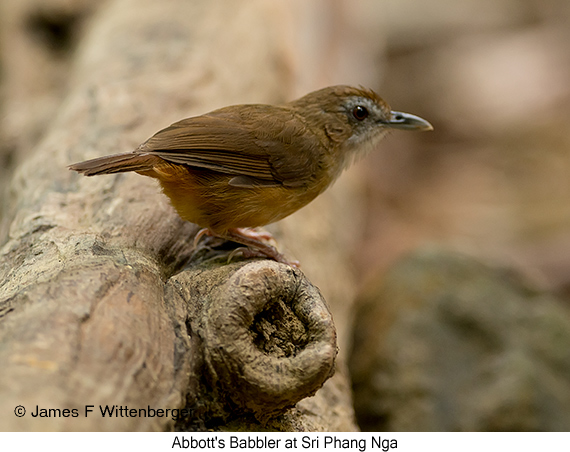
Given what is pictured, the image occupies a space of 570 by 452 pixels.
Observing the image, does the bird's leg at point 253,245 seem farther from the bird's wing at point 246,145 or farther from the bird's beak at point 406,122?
the bird's beak at point 406,122

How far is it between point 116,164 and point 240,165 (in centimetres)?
72

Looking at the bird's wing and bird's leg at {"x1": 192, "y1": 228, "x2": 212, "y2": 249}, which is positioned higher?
the bird's wing

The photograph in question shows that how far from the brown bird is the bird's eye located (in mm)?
198

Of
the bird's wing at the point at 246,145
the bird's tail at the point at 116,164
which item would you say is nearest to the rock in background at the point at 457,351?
the bird's wing at the point at 246,145

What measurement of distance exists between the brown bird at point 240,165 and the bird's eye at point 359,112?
198 millimetres

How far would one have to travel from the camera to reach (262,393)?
2.35 meters

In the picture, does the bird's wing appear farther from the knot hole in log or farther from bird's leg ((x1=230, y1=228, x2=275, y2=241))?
the knot hole in log

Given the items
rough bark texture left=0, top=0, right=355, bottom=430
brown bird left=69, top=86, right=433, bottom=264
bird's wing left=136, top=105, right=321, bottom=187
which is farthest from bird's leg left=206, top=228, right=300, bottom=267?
bird's wing left=136, top=105, right=321, bottom=187

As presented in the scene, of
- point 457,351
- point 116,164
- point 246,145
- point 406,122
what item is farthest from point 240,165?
point 457,351

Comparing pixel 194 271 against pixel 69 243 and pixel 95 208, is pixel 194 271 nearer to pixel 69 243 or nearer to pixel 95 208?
pixel 69 243

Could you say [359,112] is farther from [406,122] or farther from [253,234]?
[253,234]

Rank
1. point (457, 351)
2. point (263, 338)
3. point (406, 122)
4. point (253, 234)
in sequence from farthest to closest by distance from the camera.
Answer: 1. point (457, 351)
2. point (406, 122)
3. point (253, 234)
4. point (263, 338)

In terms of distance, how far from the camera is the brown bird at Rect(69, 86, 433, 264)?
10.2 feet

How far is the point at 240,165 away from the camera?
3336mm
